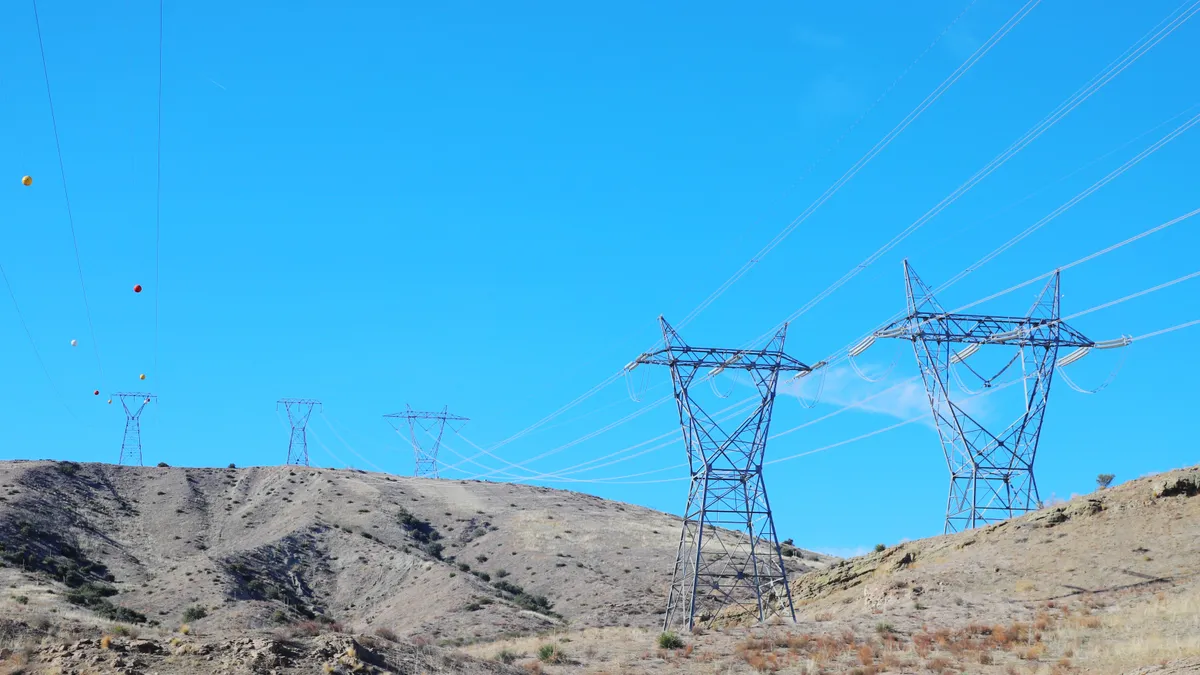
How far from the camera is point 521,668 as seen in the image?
38750mm

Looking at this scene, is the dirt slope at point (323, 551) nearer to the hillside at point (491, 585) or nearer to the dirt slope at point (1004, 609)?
the hillside at point (491, 585)

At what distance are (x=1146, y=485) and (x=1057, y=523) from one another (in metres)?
4.74

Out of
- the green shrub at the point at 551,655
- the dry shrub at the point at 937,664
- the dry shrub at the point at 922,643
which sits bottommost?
the dry shrub at the point at 937,664

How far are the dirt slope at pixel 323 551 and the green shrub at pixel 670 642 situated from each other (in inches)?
567

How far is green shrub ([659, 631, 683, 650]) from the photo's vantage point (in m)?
43.6

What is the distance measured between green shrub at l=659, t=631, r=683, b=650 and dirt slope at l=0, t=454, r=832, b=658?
47.3ft

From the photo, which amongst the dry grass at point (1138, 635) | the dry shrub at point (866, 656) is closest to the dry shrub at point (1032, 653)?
the dry grass at point (1138, 635)

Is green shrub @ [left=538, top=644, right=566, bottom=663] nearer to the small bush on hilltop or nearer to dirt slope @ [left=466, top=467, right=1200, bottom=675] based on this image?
dirt slope @ [left=466, top=467, right=1200, bottom=675]

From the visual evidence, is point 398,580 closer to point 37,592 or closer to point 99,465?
point 37,592

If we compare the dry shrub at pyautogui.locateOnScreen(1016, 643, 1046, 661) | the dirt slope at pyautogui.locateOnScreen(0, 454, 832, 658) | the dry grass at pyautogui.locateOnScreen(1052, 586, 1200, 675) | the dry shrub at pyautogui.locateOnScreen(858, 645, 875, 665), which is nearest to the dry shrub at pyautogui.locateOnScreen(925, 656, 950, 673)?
the dry shrub at pyautogui.locateOnScreen(858, 645, 875, 665)

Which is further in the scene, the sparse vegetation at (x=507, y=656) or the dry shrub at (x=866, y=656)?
the sparse vegetation at (x=507, y=656)

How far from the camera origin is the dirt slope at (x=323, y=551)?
2744 inches

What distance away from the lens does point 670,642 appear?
43.8 m

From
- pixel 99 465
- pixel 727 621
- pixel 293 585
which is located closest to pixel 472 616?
pixel 727 621
